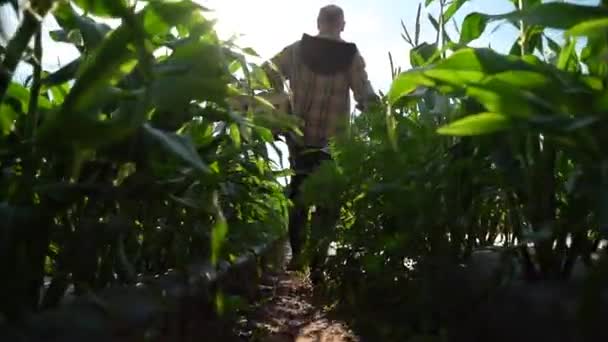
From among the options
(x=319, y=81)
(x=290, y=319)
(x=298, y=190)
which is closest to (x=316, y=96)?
(x=319, y=81)

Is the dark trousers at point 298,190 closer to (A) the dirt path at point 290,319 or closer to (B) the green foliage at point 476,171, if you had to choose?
(A) the dirt path at point 290,319

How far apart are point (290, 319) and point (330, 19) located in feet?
7.61

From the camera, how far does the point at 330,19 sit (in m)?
4.82

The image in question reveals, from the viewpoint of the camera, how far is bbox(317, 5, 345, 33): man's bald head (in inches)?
189

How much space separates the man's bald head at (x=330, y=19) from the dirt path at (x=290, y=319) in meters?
1.62

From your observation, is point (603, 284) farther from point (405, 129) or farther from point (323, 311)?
point (323, 311)

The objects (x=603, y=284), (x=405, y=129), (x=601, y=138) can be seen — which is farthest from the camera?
(x=405, y=129)

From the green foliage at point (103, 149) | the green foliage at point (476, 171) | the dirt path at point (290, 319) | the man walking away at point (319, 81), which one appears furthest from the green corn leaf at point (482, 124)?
the man walking away at point (319, 81)

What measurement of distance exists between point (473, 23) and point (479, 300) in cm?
76

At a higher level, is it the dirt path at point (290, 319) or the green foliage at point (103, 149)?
the green foliage at point (103, 149)

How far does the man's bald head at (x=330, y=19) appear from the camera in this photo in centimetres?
480

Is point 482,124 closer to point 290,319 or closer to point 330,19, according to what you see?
point 290,319

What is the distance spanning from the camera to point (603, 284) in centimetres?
99

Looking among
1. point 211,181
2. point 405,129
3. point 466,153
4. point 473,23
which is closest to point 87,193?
point 211,181
